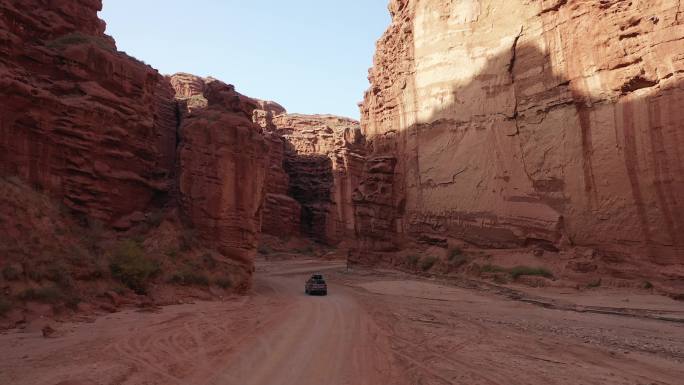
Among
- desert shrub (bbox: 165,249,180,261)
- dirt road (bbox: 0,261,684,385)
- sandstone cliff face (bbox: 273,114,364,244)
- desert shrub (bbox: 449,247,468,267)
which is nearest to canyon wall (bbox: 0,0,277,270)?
desert shrub (bbox: 165,249,180,261)

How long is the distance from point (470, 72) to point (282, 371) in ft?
75.9

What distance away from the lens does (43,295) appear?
9.47 meters

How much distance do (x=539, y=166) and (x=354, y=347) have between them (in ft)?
54.2

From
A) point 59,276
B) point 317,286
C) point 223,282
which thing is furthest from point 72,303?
point 317,286

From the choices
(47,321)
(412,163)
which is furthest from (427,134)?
(47,321)

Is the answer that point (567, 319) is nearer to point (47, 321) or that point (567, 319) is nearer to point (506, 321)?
point (506, 321)

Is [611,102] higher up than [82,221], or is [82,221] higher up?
[611,102]

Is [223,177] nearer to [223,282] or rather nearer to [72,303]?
[223,282]

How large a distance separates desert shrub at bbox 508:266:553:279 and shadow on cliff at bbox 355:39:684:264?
65.5 inches

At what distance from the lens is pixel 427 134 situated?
1096 inches

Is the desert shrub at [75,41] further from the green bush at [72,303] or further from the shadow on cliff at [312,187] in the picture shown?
the shadow on cliff at [312,187]

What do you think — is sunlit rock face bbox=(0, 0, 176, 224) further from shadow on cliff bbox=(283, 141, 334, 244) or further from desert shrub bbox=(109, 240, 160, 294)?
shadow on cliff bbox=(283, 141, 334, 244)

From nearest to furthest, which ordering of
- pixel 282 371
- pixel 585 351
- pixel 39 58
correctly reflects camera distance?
pixel 282 371
pixel 585 351
pixel 39 58

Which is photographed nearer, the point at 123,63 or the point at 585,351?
the point at 585,351
